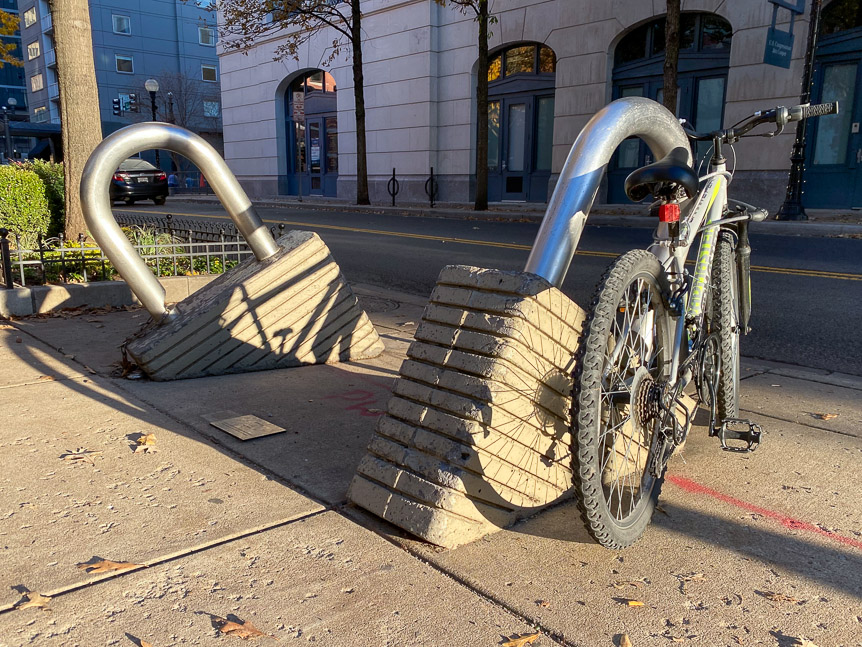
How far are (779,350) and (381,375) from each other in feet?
10.7

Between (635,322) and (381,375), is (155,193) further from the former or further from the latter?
(635,322)

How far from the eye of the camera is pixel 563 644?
2.14 meters

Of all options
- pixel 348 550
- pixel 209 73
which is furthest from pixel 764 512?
pixel 209 73

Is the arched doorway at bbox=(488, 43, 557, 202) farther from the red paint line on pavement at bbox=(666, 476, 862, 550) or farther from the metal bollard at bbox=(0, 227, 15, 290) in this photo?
the red paint line on pavement at bbox=(666, 476, 862, 550)

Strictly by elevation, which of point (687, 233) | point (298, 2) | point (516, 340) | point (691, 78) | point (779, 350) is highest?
point (298, 2)

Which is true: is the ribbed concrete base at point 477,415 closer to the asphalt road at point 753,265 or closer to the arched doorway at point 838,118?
the asphalt road at point 753,265

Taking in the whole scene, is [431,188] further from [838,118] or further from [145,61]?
[145,61]

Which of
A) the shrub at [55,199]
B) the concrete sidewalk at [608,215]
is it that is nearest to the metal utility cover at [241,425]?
the shrub at [55,199]

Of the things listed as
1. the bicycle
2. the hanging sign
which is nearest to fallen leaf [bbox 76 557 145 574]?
the bicycle

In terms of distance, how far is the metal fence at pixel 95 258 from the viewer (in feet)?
23.1

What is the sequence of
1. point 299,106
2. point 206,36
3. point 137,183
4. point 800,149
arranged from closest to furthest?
point 800,149
point 137,183
point 299,106
point 206,36

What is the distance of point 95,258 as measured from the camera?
7.82 metres

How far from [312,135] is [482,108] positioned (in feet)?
46.2

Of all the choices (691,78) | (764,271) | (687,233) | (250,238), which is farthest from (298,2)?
(687,233)
